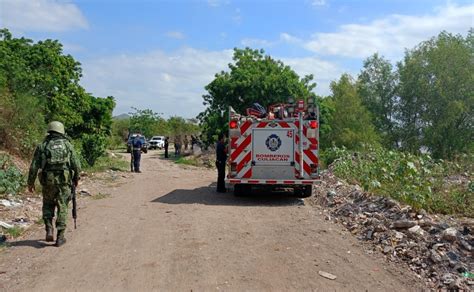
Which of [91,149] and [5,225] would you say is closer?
[5,225]

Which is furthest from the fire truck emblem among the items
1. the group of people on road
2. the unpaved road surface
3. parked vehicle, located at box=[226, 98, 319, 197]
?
the group of people on road

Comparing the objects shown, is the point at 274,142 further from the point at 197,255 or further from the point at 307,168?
the point at 197,255

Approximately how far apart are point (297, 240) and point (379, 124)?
40.5m

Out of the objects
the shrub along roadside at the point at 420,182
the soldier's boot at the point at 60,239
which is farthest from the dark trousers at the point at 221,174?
the soldier's boot at the point at 60,239

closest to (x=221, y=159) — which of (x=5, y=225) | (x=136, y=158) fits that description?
(x=5, y=225)

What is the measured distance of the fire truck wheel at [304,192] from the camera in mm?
12570

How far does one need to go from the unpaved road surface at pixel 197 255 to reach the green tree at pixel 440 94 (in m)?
33.4

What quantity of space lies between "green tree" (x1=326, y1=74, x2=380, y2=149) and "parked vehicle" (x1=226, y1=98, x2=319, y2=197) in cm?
3292

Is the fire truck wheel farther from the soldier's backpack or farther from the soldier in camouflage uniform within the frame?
the soldier's backpack

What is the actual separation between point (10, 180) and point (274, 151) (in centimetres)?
683

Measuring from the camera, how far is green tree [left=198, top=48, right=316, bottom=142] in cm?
2897

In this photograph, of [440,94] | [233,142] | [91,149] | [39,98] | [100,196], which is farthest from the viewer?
[440,94]

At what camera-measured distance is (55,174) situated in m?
7.38

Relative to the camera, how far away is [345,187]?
42.8 feet
